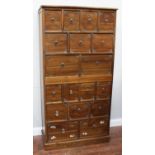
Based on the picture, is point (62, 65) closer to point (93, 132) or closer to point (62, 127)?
point (62, 127)

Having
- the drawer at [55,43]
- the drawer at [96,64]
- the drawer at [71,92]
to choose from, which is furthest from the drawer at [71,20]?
the drawer at [71,92]

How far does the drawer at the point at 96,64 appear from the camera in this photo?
2.65m

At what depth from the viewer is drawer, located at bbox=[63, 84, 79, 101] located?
264 centimetres

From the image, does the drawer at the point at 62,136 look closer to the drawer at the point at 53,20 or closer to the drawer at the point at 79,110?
the drawer at the point at 79,110

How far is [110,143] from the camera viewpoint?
292 centimetres

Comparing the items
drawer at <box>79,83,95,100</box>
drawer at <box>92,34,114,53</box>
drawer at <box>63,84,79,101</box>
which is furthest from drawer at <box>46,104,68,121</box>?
drawer at <box>92,34,114,53</box>

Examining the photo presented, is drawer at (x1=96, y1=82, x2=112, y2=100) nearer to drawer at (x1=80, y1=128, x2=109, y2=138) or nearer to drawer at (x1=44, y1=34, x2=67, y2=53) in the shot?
drawer at (x1=80, y1=128, x2=109, y2=138)

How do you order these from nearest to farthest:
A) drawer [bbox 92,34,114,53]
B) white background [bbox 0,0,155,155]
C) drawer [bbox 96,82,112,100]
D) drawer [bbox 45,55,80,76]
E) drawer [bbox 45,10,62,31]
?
white background [bbox 0,0,155,155], drawer [bbox 45,10,62,31], drawer [bbox 45,55,80,76], drawer [bbox 92,34,114,53], drawer [bbox 96,82,112,100]
